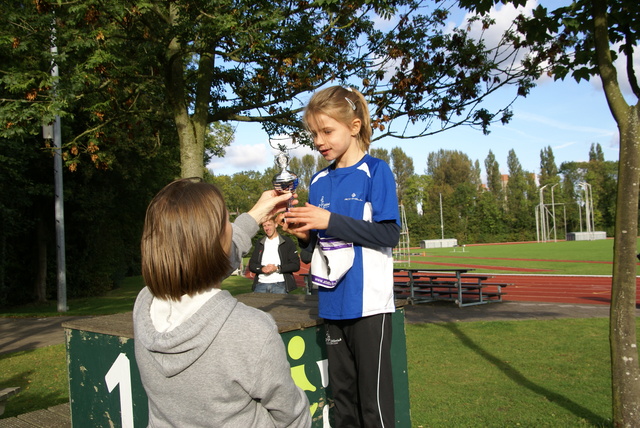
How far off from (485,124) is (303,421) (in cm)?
602

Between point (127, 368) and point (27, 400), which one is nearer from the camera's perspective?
point (127, 368)

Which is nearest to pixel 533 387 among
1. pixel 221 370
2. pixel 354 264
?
pixel 354 264

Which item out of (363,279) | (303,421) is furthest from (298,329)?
(303,421)

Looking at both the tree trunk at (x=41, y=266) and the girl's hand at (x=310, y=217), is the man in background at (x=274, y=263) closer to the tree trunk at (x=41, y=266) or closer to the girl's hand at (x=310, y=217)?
the girl's hand at (x=310, y=217)

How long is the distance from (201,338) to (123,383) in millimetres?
1848

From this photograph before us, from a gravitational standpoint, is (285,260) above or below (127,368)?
above

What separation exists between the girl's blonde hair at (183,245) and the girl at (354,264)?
2.29 ft

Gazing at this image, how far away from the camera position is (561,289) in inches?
616

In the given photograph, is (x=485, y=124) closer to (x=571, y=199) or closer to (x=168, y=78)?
(x=168, y=78)

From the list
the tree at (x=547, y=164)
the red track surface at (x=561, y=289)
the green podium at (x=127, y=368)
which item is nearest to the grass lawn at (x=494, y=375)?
the green podium at (x=127, y=368)

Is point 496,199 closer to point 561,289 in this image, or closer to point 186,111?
point 561,289

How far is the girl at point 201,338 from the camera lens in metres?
1.35

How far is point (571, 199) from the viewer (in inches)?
3435

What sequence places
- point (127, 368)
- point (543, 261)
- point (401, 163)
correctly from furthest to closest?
point (401, 163) < point (543, 261) < point (127, 368)
